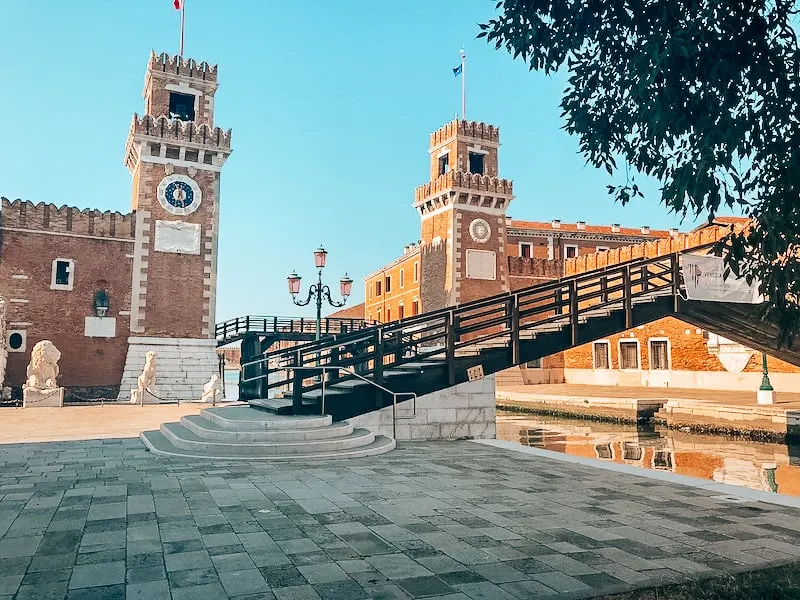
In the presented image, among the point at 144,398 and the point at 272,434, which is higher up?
the point at 272,434

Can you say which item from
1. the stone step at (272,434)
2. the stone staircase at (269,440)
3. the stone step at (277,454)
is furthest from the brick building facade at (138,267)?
the stone step at (272,434)

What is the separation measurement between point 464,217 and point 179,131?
1703 centimetres

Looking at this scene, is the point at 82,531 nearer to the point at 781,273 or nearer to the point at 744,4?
the point at 781,273

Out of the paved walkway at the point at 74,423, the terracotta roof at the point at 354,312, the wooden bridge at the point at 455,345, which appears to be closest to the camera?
the wooden bridge at the point at 455,345

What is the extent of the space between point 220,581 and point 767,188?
463cm

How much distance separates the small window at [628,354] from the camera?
108 ft

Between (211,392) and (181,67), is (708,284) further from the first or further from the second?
(181,67)

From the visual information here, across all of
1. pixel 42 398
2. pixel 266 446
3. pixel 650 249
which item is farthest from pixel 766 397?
pixel 42 398

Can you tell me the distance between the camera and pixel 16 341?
25.1 meters

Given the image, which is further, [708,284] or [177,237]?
[177,237]

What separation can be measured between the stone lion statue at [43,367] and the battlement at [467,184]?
2343 centimetres

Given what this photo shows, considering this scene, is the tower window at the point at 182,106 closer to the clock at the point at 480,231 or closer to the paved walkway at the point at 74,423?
the paved walkway at the point at 74,423

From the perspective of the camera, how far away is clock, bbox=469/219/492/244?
37.3 m

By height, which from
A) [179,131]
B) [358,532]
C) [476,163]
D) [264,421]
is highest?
[476,163]
